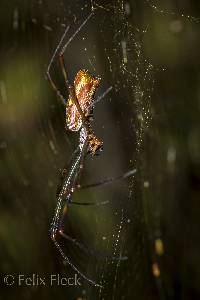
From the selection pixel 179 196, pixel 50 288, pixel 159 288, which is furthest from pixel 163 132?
pixel 50 288

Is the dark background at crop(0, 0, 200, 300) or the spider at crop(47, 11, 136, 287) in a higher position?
the spider at crop(47, 11, 136, 287)

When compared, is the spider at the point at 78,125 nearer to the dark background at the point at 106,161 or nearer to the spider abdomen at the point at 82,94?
the spider abdomen at the point at 82,94

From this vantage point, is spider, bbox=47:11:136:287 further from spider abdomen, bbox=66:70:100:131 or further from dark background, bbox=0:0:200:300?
dark background, bbox=0:0:200:300

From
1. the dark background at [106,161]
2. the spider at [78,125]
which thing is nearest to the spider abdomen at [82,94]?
the spider at [78,125]

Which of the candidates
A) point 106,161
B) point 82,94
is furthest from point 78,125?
point 106,161

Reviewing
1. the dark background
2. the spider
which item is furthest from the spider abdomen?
the dark background

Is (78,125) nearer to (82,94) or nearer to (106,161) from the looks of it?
(82,94)
